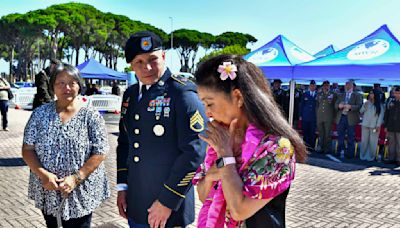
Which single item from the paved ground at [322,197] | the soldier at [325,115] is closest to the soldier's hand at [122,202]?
the paved ground at [322,197]

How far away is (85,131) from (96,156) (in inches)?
7.4

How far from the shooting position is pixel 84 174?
A: 8.01ft

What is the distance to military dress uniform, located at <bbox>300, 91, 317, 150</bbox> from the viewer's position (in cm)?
955

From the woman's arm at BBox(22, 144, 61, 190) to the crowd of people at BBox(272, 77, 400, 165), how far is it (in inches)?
290

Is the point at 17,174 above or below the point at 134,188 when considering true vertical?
below

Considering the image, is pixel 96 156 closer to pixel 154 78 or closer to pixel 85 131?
pixel 85 131

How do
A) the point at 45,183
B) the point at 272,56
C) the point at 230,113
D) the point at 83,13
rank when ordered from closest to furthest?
the point at 230,113 → the point at 45,183 → the point at 272,56 → the point at 83,13

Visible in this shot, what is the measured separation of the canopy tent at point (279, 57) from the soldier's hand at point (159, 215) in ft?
25.1

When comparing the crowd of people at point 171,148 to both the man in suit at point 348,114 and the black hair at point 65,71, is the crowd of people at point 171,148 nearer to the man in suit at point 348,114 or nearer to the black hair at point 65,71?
the black hair at point 65,71

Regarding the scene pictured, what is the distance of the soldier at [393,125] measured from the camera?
25.7 ft

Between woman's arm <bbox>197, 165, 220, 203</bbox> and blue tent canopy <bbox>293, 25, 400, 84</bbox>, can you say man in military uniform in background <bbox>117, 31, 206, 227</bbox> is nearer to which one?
woman's arm <bbox>197, 165, 220, 203</bbox>

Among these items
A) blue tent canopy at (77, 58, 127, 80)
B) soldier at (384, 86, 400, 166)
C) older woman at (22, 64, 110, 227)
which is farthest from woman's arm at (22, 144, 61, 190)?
blue tent canopy at (77, 58, 127, 80)

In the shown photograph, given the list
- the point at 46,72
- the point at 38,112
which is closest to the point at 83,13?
the point at 46,72

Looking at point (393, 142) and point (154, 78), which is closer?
point (154, 78)
